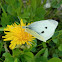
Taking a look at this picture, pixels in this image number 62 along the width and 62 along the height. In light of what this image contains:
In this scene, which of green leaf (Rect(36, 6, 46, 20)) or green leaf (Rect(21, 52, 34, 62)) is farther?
green leaf (Rect(36, 6, 46, 20))

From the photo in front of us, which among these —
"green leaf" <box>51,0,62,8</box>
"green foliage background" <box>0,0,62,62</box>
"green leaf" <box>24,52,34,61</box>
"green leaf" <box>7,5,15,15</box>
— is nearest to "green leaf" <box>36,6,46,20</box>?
"green foliage background" <box>0,0,62,62</box>

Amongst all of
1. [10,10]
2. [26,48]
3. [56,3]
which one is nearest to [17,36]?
[26,48]

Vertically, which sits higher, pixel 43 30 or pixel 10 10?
pixel 10 10

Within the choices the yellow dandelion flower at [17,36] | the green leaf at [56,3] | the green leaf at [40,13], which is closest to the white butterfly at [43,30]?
the yellow dandelion flower at [17,36]

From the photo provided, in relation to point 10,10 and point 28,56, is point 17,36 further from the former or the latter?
point 10,10

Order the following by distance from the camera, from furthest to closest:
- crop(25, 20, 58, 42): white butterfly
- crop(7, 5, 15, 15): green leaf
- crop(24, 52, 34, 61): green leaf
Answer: crop(7, 5, 15, 15): green leaf < crop(24, 52, 34, 61): green leaf < crop(25, 20, 58, 42): white butterfly

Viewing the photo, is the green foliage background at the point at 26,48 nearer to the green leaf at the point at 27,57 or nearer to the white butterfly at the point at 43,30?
the green leaf at the point at 27,57

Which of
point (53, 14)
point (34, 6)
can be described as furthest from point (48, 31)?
point (53, 14)

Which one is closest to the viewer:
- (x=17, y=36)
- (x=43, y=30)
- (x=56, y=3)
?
(x=43, y=30)

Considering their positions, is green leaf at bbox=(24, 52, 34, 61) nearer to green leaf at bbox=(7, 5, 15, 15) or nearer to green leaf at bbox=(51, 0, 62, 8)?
green leaf at bbox=(7, 5, 15, 15)

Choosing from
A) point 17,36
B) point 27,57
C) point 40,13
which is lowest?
point 27,57

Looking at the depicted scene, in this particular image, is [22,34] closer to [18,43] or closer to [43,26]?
[18,43]

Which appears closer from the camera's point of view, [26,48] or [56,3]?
[26,48]
